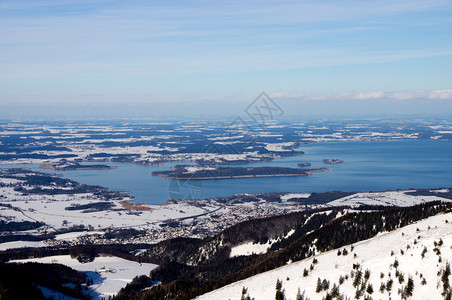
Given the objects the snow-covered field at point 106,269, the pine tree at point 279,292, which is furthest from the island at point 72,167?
the pine tree at point 279,292

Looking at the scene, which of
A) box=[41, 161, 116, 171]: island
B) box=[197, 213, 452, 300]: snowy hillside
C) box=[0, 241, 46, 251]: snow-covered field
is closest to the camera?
box=[197, 213, 452, 300]: snowy hillside

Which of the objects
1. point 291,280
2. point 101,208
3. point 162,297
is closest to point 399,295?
point 291,280

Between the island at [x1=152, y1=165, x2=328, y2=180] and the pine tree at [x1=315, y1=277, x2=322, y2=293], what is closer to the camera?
the pine tree at [x1=315, y1=277, x2=322, y2=293]

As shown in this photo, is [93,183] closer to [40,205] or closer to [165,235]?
[40,205]

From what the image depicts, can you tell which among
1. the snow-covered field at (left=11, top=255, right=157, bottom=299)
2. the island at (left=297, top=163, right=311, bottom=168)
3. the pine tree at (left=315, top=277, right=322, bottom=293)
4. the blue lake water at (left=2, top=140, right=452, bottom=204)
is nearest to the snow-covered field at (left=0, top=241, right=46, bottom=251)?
the snow-covered field at (left=11, top=255, right=157, bottom=299)

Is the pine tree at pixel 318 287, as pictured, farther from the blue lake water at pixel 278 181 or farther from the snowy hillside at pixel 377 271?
the blue lake water at pixel 278 181

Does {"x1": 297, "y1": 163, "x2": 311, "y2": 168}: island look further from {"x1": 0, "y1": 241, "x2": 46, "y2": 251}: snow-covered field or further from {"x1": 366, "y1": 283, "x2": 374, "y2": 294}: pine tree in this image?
{"x1": 366, "y1": 283, "x2": 374, "y2": 294}: pine tree
